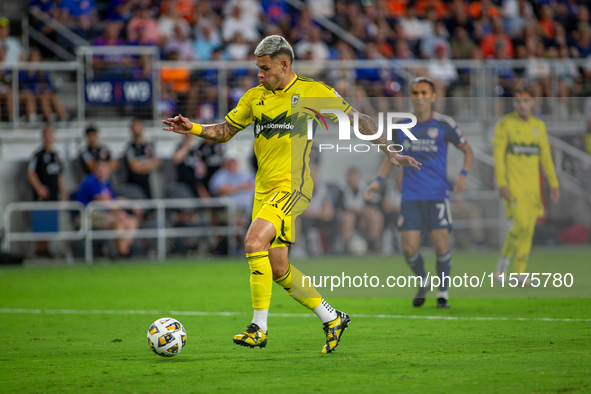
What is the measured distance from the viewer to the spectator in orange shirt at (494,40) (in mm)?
19797

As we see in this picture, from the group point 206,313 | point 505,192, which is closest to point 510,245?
point 505,192

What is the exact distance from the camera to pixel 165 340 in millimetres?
5898

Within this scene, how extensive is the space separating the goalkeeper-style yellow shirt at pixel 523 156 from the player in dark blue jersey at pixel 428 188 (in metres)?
1.80

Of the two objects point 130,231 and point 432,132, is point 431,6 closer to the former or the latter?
point 130,231

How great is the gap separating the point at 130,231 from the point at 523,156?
315 inches

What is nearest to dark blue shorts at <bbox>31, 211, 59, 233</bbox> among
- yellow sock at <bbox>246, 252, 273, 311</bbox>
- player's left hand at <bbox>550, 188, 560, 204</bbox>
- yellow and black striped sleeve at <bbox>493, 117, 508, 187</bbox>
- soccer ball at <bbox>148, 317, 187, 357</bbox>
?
yellow and black striped sleeve at <bbox>493, 117, 508, 187</bbox>

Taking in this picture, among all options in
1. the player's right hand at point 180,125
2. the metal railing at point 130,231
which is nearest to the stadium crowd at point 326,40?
the metal railing at point 130,231

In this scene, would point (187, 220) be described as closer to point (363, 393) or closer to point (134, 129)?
point (134, 129)

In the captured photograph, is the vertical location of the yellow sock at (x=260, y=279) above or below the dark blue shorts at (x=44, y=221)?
Answer: above

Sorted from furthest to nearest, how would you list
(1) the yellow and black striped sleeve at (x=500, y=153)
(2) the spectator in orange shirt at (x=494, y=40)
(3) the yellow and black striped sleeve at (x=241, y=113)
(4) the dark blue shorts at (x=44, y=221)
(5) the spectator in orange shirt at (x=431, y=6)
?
(5) the spectator in orange shirt at (x=431, y=6)
(2) the spectator in orange shirt at (x=494, y=40)
(4) the dark blue shorts at (x=44, y=221)
(1) the yellow and black striped sleeve at (x=500, y=153)
(3) the yellow and black striped sleeve at (x=241, y=113)

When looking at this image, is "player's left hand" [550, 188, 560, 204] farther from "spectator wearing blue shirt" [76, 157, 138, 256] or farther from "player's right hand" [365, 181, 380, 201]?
"spectator wearing blue shirt" [76, 157, 138, 256]

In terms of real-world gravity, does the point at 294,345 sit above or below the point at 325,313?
below

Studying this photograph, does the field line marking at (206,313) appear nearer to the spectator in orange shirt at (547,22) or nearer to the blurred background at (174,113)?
the blurred background at (174,113)

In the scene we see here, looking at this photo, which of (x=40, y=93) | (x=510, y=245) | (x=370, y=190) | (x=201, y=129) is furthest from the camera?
(x=40, y=93)
